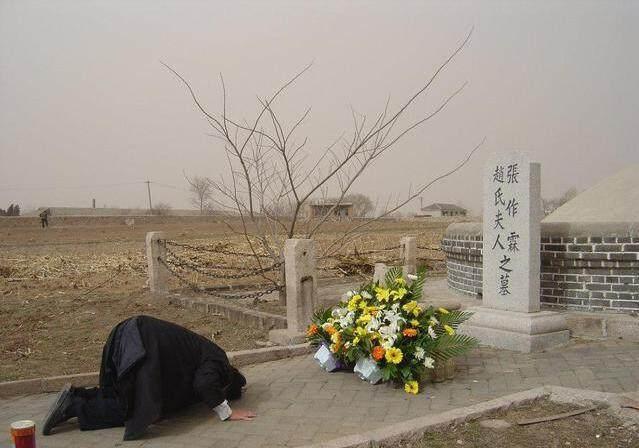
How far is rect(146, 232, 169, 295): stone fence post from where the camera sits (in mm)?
11102

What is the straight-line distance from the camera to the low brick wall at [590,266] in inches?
271

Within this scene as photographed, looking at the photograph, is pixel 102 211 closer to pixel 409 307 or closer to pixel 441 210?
pixel 441 210

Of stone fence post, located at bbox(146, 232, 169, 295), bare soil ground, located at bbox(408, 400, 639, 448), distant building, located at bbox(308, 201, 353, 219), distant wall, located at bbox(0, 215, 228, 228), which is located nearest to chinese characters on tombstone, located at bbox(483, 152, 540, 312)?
bare soil ground, located at bbox(408, 400, 639, 448)

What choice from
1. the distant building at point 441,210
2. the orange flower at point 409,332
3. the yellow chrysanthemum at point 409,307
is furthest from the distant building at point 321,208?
the distant building at point 441,210

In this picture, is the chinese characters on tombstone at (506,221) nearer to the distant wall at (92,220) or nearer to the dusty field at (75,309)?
the dusty field at (75,309)

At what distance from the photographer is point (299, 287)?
7121 mm

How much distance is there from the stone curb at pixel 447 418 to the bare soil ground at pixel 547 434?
0.05 meters

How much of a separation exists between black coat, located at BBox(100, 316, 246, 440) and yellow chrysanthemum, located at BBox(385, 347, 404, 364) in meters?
1.33

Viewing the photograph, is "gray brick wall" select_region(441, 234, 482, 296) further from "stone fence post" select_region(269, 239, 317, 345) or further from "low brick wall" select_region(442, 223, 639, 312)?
"stone fence post" select_region(269, 239, 317, 345)

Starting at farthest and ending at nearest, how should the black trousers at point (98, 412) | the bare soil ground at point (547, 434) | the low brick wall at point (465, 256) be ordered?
the low brick wall at point (465, 256) < the black trousers at point (98, 412) < the bare soil ground at point (547, 434)

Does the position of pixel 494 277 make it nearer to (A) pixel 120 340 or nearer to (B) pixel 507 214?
(B) pixel 507 214

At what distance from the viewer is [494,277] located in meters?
6.75

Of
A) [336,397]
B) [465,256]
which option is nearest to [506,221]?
[465,256]

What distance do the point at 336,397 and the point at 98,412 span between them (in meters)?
1.91
